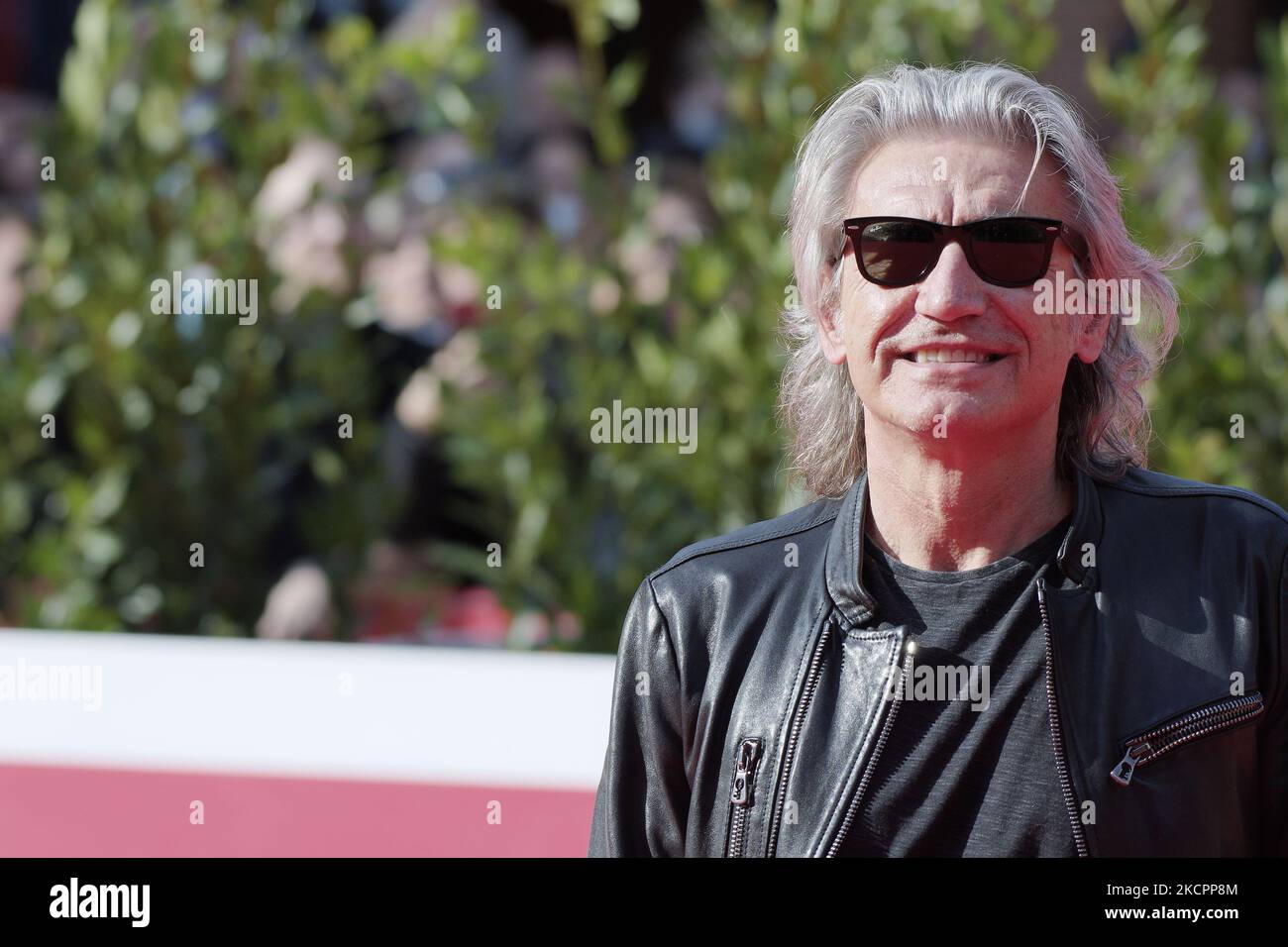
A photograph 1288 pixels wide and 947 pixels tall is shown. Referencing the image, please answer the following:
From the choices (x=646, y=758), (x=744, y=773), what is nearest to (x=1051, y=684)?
(x=744, y=773)

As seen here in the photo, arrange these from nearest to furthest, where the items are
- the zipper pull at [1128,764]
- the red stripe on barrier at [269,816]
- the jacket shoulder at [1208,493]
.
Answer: the zipper pull at [1128,764] < the jacket shoulder at [1208,493] < the red stripe on barrier at [269,816]

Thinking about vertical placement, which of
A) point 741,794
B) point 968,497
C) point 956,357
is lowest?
point 741,794

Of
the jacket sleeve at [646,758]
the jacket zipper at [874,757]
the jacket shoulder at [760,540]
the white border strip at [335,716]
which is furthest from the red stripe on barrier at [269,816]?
the jacket zipper at [874,757]

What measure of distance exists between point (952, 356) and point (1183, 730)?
1.58 feet

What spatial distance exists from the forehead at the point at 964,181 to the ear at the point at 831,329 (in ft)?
0.46

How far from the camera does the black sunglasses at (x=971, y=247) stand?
5.64 feet

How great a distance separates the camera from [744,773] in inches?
68.2

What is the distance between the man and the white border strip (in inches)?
33.8

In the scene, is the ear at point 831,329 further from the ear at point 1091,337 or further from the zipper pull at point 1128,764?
the zipper pull at point 1128,764

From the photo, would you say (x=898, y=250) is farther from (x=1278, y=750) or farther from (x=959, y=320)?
(x=1278, y=750)

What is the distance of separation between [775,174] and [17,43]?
379cm

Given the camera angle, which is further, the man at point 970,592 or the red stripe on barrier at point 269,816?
the red stripe on barrier at point 269,816

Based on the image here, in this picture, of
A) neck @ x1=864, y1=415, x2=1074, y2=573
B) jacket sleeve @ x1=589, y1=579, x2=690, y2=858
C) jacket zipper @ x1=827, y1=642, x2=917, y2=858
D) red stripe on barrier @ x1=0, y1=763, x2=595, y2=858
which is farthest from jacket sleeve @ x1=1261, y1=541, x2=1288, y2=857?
red stripe on barrier @ x1=0, y1=763, x2=595, y2=858

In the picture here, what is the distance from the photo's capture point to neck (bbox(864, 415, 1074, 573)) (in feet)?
5.79
